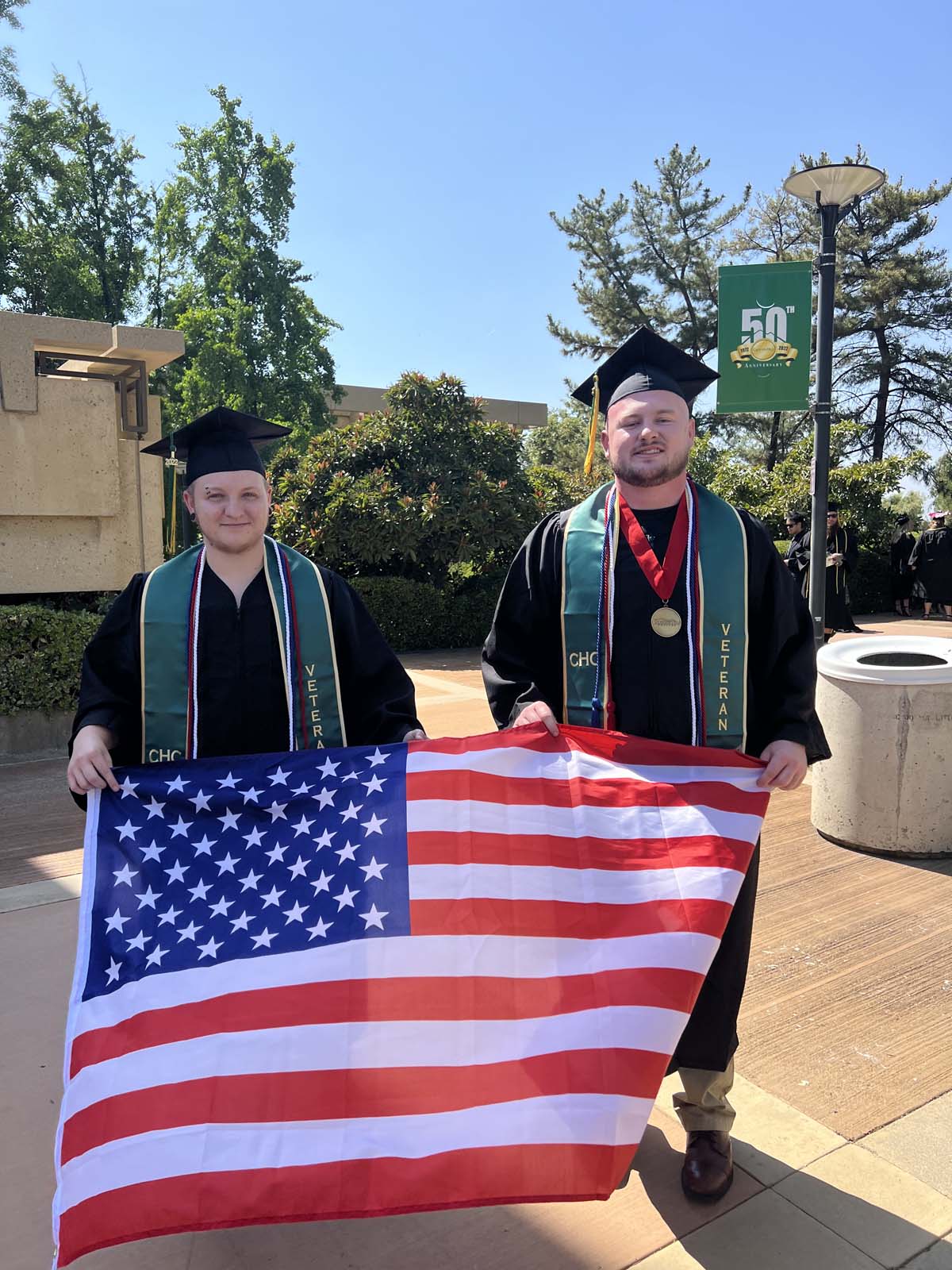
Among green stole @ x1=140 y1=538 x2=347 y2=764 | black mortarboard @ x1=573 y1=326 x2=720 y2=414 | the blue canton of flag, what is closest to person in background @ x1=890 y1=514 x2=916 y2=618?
black mortarboard @ x1=573 y1=326 x2=720 y2=414

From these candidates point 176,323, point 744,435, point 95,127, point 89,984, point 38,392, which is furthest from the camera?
point 744,435

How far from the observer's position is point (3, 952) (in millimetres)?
3891

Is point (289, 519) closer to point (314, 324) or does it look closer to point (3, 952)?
point (3, 952)

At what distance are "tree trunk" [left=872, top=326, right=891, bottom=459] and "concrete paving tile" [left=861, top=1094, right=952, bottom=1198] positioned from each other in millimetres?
35316

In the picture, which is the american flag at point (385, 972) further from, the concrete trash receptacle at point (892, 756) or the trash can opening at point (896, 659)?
the trash can opening at point (896, 659)

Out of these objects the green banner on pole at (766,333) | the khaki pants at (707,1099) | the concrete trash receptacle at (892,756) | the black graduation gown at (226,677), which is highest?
the green banner on pole at (766,333)

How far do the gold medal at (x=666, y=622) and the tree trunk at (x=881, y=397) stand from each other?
35282 millimetres

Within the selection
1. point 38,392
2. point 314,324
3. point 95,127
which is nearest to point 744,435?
point 314,324

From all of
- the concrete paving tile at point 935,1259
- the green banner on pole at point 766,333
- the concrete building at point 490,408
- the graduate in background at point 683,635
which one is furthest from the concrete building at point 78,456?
the concrete building at point 490,408

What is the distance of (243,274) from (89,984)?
3057 cm

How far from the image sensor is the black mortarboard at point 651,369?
264cm

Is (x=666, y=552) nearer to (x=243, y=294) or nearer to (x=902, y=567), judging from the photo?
(x=902, y=567)

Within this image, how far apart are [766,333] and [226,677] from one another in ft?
23.3

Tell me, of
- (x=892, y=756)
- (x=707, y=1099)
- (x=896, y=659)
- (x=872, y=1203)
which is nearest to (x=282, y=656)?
(x=707, y=1099)
